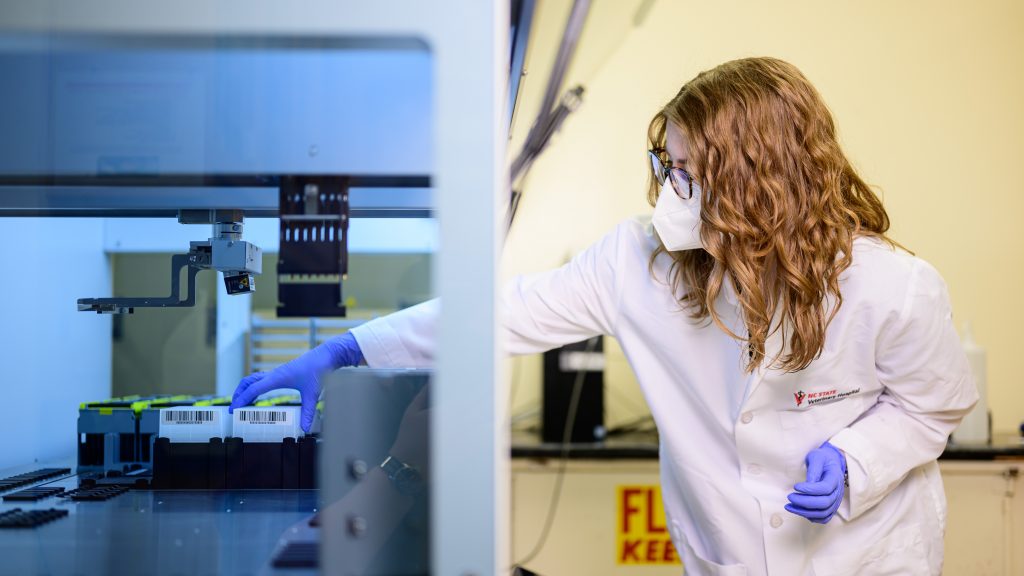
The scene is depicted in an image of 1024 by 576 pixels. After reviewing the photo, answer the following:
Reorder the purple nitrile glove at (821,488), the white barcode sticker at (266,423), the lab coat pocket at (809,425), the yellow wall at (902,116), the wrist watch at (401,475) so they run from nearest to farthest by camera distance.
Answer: the wrist watch at (401,475)
the white barcode sticker at (266,423)
the purple nitrile glove at (821,488)
the lab coat pocket at (809,425)
the yellow wall at (902,116)

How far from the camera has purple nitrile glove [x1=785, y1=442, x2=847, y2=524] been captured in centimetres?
111

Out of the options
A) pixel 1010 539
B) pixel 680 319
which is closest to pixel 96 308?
pixel 680 319

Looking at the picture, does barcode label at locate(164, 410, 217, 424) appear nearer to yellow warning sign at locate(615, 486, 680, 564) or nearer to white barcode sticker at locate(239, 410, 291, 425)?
white barcode sticker at locate(239, 410, 291, 425)

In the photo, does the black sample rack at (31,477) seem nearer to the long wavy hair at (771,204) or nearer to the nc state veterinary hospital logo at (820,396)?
the long wavy hair at (771,204)

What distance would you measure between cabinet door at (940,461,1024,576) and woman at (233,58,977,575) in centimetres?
104

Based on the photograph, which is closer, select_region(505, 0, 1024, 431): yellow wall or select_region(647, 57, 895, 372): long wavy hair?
select_region(647, 57, 895, 372): long wavy hair

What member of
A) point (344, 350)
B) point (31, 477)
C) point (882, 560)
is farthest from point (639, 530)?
point (31, 477)

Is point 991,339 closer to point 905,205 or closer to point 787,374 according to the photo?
point 905,205

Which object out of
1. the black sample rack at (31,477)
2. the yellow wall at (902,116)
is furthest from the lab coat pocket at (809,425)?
the yellow wall at (902,116)

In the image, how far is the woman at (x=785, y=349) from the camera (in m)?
1.14

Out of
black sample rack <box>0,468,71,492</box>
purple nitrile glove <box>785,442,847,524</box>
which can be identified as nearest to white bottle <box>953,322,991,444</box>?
purple nitrile glove <box>785,442,847,524</box>

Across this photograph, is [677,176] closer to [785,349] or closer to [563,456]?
[785,349]

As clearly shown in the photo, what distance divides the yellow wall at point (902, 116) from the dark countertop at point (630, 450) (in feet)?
1.15

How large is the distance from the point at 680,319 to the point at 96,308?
0.88 m
